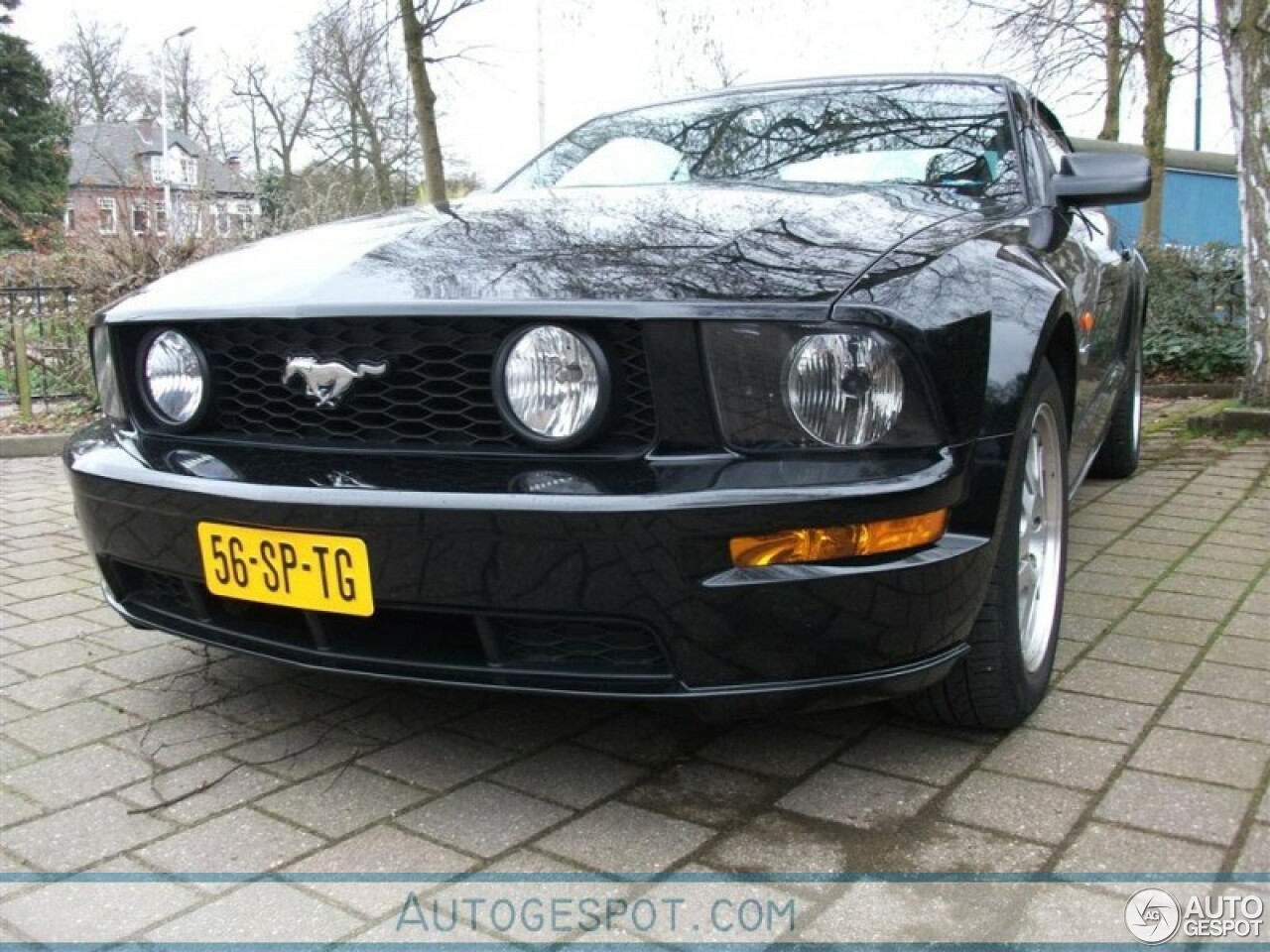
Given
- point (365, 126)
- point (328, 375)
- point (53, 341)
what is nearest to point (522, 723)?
point (328, 375)

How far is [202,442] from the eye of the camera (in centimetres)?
236

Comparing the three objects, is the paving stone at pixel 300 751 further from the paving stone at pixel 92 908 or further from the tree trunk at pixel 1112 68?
the tree trunk at pixel 1112 68

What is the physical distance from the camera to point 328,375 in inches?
85.4

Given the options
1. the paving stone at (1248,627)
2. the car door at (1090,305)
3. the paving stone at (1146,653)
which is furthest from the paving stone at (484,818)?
the paving stone at (1248,627)

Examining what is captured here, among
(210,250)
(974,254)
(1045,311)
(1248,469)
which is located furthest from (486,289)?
(210,250)

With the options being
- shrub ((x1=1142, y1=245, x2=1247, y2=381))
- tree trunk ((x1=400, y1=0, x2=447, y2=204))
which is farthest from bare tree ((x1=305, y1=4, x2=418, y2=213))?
shrub ((x1=1142, y1=245, x2=1247, y2=381))

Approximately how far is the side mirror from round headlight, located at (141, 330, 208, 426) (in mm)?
2156

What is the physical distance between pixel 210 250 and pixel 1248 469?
660cm

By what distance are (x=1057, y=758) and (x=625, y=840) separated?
0.90 metres

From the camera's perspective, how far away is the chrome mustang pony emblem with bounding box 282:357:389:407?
7.05 ft

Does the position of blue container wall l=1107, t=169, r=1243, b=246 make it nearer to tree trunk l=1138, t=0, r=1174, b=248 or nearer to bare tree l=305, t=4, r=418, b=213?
tree trunk l=1138, t=0, r=1174, b=248

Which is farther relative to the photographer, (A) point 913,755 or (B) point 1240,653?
(B) point 1240,653

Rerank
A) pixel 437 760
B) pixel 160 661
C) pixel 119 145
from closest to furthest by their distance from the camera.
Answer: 1. pixel 437 760
2. pixel 160 661
3. pixel 119 145
